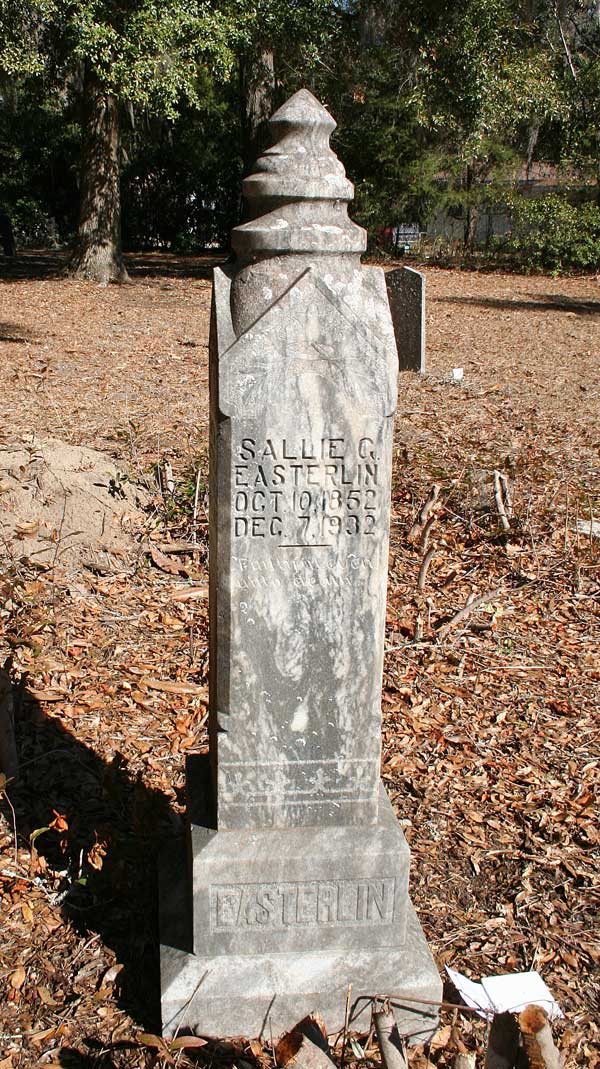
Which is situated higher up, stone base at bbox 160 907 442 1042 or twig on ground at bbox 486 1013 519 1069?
twig on ground at bbox 486 1013 519 1069

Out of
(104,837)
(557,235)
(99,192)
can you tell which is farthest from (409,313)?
(557,235)

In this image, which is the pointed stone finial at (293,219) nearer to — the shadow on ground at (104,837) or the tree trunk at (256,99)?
Result: the shadow on ground at (104,837)

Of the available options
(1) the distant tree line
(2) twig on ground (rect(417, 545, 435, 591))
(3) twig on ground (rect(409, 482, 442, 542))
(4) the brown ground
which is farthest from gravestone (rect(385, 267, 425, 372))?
(2) twig on ground (rect(417, 545, 435, 591))

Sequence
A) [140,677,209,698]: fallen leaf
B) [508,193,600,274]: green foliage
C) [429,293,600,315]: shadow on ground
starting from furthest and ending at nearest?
[508,193,600,274]: green foliage
[429,293,600,315]: shadow on ground
[140,677,209,698]: fallen leaf

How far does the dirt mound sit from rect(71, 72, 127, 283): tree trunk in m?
11.7

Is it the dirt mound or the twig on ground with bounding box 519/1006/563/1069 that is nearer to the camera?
the twig on ground with bounding box 519/1006/563/1069

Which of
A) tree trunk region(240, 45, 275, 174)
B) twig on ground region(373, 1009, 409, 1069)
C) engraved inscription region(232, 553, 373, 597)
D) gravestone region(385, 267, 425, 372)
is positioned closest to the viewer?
twig on ground region(373, 1009, 409, 1069)

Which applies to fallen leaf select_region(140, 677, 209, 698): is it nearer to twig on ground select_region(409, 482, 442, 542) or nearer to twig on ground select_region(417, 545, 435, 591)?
twig on ground select_region(417, 545, 435, 591)

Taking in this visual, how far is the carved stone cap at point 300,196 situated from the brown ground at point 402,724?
1939 mm

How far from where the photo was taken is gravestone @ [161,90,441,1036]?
2.59 m

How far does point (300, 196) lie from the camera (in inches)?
102

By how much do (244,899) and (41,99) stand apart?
1917 cm

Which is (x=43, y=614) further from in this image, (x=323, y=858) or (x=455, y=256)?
(x=455, y=256)

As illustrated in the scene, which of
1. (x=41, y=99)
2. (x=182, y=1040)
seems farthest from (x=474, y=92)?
(x=182, y=1040)
